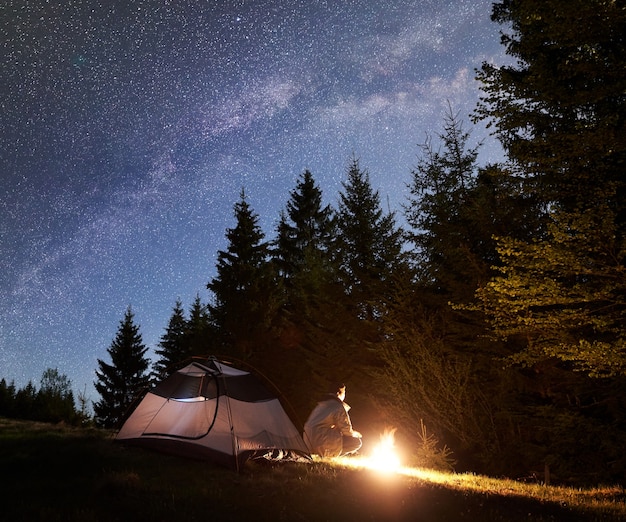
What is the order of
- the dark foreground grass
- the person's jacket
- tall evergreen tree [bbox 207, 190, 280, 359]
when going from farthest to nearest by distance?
tall evergreen tree [bbox 207, 190, 280, 359] → the person's jacket → the dark foreground grass

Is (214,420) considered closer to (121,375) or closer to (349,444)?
(349,444)

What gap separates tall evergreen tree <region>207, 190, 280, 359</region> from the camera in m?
26.7

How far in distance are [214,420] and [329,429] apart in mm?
3283

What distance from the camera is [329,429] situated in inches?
421

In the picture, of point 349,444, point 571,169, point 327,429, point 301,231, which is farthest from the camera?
point 301,231

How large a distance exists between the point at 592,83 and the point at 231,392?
33.9 ft

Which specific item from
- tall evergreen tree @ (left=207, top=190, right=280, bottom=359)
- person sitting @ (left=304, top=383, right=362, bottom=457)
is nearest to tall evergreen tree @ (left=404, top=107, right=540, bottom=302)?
person sitting @ (left=304, top=383, right=362, bottom=457)

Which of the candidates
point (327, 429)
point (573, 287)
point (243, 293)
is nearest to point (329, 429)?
point (327, 429)

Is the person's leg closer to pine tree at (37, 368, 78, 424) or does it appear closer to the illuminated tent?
the illuminated tent

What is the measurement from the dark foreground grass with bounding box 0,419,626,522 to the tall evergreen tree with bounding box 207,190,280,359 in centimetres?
1773

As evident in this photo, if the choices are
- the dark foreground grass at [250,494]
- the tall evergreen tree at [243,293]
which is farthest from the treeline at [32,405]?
the dark foreground grass at [250,494]

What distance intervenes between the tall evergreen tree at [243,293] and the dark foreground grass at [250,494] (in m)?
17.7

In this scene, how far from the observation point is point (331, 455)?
10570 millimetres

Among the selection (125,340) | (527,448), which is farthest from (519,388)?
(125,340)
